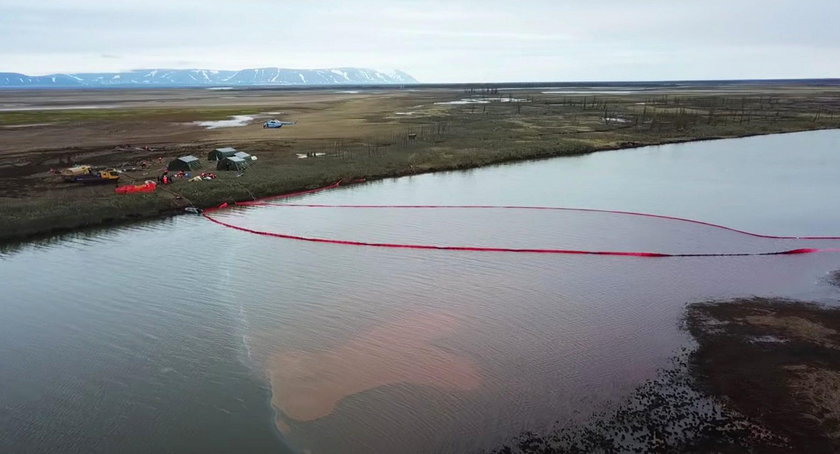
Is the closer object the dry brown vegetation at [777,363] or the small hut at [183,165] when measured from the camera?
the dry brown vegetation at [777,363]

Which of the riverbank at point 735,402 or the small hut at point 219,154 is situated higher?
the small hut at point 219,154

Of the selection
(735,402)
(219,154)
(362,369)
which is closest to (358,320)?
(362,369)

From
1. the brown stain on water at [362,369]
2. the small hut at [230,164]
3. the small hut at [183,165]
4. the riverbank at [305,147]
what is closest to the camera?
the brown stain on water at [362,369]

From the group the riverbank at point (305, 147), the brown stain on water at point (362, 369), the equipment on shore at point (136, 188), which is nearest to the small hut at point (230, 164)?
the riverbank at point (305, 147)

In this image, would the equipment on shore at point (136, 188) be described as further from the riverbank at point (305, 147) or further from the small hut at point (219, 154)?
the small hut at point (219, 154)

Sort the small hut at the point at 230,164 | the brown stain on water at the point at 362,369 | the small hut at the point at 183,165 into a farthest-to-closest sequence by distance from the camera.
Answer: the small hut at the point at 230,164
the small hut at the point at 183,165
the brown stain on water at the point at 362,369

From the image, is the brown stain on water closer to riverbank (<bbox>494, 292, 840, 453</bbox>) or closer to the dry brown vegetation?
riverbank (<bbox>494, 292, 840, 453</bbox>)
